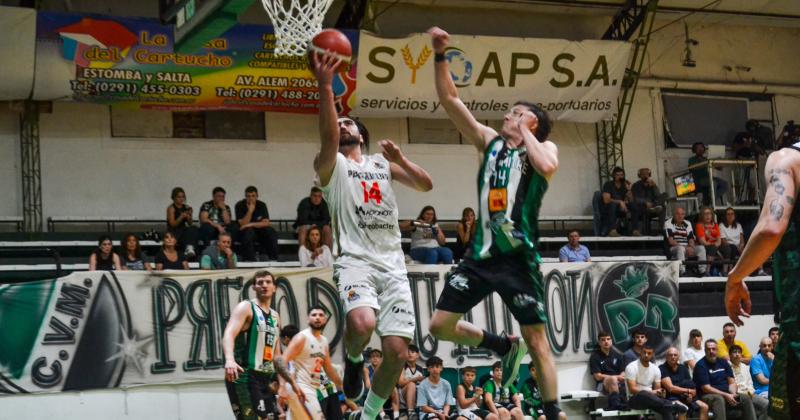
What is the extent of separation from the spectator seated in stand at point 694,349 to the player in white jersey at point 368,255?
11231 millimetres

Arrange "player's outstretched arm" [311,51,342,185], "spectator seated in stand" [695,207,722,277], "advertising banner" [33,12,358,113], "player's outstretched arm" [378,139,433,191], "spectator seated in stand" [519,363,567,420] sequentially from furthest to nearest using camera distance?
1. "spectator seated in stand" [695,207,722,277]
2. "advertising banner" [33,12,358,113]
3. "spectator seated in stand" [519,363,567,420]
4. "player's outstretched arm" [378,139,433,191]
5. "player's outstretched arm" [311,51,342,185]

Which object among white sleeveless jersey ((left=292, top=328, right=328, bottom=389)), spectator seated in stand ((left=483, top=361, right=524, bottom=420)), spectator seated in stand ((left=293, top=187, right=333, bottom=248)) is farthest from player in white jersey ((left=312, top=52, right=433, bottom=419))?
spectator seated in stand ((left=293, top=187, right=333, bottom=248))

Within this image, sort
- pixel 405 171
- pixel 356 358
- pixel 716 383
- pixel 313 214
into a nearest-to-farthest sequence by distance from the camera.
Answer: pixel 356 358
pixel 405 171
pixel 716 383
pixel 313 214

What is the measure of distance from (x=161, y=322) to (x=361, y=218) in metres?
8.09

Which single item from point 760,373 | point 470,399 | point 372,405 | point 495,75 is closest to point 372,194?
point 372,405

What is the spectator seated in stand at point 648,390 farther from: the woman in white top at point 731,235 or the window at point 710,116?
the window at point 710,116

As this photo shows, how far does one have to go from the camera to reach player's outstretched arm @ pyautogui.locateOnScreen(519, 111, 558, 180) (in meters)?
6.93

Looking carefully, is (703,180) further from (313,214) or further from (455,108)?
(455,108)

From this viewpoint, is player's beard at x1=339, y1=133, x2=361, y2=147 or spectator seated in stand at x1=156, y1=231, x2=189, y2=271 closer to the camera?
player's beard at x1=339, y1=133, x2=361, y2=147

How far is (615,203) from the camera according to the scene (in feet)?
70.7

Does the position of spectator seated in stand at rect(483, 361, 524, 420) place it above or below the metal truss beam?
below

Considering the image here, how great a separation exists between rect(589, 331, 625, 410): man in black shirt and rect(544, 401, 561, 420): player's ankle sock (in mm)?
10562

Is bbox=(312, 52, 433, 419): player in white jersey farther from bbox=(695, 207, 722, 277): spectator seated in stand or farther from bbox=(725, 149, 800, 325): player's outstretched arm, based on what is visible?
bbox=(695, 207, 722, 277): spectator seated in stand

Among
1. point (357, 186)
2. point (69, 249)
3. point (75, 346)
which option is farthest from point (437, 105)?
point (357, 186)
